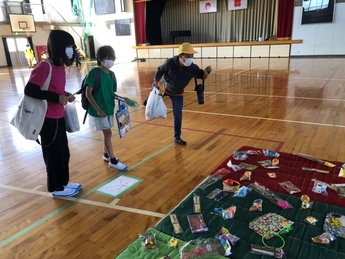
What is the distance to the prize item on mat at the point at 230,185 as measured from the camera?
2709mm

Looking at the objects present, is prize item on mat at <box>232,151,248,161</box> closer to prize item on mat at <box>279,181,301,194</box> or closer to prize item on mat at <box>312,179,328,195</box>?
prize item on mat at <box>279,181,301,194</box>

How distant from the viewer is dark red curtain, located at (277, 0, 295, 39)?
16.5 metres

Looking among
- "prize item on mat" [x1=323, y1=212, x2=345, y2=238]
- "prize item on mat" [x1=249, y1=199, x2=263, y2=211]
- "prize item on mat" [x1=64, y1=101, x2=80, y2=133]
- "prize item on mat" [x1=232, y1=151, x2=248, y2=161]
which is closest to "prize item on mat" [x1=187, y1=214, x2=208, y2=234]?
"prize item on mat" [x1=249, y1=199, x2=263, y2=211]

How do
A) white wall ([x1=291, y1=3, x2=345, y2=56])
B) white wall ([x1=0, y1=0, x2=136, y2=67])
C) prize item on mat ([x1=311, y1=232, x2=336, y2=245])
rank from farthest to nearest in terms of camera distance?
white wall ([x1=0, y1=0, x2=136, y2=67])
white wall ([x1=291, y1=3, x2=345, y2=56])
prize item on mat ([x1=311, y1=232, x2=336, y2=245])

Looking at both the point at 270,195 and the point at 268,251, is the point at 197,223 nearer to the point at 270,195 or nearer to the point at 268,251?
the point at 268,251

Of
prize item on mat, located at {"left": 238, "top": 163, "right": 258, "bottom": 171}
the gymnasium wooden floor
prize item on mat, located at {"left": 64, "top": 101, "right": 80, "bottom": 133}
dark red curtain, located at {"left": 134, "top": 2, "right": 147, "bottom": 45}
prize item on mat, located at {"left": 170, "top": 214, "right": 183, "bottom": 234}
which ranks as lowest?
the gymnasium wooden floor

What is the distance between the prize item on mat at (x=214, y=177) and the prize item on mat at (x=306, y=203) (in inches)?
30.0

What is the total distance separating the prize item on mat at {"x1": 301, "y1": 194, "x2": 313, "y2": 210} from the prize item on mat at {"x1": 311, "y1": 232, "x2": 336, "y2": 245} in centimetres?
33

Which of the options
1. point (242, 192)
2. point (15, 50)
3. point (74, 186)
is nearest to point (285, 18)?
point (242, 192)

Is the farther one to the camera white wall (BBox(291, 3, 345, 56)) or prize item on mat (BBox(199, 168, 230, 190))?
white wall (BBox(291, 3, 345, 56))

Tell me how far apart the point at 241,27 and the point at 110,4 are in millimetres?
9498

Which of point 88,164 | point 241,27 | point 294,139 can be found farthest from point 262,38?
point 88,164

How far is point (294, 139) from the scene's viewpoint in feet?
13.1

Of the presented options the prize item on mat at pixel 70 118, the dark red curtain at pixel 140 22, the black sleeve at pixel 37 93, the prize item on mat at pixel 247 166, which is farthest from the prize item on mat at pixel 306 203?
the dark red curtain at pixel 140 22
